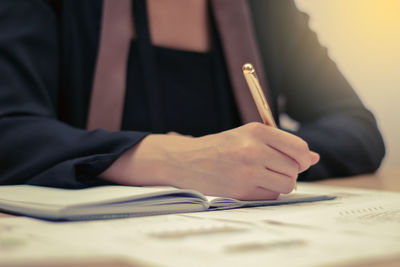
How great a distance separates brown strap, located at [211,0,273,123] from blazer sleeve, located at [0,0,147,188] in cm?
38

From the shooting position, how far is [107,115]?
33.3 inches

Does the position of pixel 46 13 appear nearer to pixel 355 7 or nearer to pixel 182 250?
pixel 182 250

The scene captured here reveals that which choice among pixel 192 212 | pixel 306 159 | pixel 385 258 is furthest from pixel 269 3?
pixel 385 258

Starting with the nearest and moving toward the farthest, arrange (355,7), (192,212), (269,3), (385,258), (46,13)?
1. (385,258)
2. (192,212)
3. (46,13)
4. (269,3)
5. (355,7)

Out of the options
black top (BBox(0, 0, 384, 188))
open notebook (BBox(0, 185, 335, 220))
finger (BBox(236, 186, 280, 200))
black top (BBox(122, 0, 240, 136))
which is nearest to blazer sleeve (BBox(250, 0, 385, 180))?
black top (BBox(0, 0, 384, 188))

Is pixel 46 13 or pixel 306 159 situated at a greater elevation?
pixel 46 13

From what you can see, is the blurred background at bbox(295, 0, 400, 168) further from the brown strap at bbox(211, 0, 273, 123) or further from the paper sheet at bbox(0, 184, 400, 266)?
the paper sheet at bbox(0, 184, 400, 266)

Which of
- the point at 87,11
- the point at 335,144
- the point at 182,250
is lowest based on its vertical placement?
the point at 335,144

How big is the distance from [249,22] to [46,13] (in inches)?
18.4

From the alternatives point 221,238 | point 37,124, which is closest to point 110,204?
point 221,238

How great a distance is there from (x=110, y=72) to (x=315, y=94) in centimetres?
60

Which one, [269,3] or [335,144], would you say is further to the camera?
[269,3]

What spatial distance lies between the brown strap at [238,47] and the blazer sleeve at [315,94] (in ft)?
0.30

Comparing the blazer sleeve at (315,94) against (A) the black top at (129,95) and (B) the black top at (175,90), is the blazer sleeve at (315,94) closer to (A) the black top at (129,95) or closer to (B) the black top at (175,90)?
(A) the black top at (129,95)
